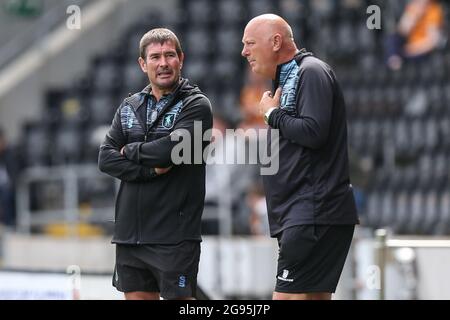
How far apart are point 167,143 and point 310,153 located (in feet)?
2.51

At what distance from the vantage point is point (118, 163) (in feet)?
22.6

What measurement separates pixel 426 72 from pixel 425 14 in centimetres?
89

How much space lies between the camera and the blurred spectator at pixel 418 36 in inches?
643

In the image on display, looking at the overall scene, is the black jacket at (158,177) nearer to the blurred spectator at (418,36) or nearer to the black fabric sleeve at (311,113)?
the black fabric sleeve at (311,113)

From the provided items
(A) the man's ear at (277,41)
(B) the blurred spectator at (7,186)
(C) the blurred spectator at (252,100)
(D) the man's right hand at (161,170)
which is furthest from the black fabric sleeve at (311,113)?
(B) the blurred spectator at (7,186)

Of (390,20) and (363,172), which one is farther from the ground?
(390,20)

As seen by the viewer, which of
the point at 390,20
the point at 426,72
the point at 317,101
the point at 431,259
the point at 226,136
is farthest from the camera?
the point at 390,20

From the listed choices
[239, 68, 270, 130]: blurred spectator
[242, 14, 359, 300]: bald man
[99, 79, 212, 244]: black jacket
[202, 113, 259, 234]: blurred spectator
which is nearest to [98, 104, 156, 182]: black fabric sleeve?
[99, 79, 212, 244]: black jacket

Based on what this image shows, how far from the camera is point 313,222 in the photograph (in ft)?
21.5

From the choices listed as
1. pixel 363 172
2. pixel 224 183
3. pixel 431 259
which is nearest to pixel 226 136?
pixel 224 183

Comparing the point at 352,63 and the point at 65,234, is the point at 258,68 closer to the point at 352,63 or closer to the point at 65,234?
the point at 65,234

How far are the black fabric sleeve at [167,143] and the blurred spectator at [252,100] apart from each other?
8232 millimetres

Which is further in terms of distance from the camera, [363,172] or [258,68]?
[363,172]

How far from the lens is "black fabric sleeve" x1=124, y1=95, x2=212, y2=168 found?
266 inches
